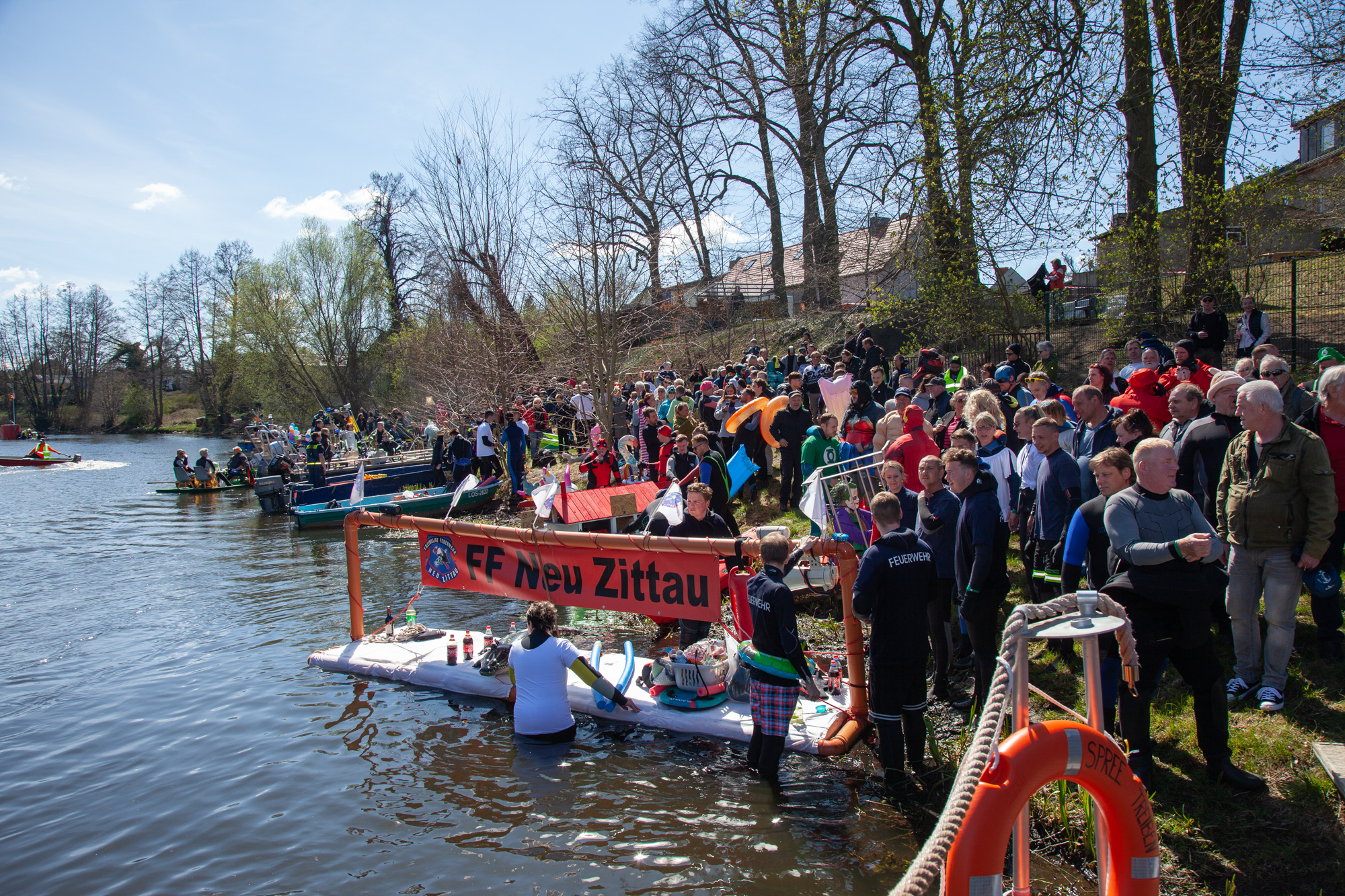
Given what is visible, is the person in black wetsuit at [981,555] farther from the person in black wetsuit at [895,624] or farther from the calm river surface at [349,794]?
the calm river surface at [349,794]

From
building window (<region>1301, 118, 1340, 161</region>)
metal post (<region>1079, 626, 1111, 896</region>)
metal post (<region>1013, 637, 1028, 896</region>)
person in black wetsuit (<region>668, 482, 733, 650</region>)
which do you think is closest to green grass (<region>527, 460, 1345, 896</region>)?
metal post (<region>1079, 626, 1111, 896</region>)

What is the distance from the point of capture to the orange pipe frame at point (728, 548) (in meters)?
5.47

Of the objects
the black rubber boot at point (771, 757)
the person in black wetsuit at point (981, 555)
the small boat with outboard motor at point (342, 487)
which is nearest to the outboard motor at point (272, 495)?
the small boat with outboard motor at point (342, 487)

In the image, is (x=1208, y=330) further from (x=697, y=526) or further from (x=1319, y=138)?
(x=1319, y=138)

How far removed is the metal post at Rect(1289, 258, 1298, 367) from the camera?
1153cm

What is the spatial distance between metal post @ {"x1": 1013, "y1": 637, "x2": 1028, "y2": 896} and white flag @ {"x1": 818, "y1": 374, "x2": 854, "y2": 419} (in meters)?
9.21

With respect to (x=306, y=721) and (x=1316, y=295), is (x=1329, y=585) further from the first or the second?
(x=1316, y=295)

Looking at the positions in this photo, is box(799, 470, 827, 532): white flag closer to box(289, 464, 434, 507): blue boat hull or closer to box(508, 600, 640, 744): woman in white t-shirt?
box(508, 600, 640, 744): woman in white t-shirt

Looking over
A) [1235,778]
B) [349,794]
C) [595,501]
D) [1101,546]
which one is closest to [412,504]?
[595,501]

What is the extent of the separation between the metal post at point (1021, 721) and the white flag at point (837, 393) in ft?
30.2

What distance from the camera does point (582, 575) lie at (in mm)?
6855

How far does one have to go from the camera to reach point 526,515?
13.9 m

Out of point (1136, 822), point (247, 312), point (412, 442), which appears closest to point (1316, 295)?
point (1136, 822)

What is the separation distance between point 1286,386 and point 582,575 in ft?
19.7
